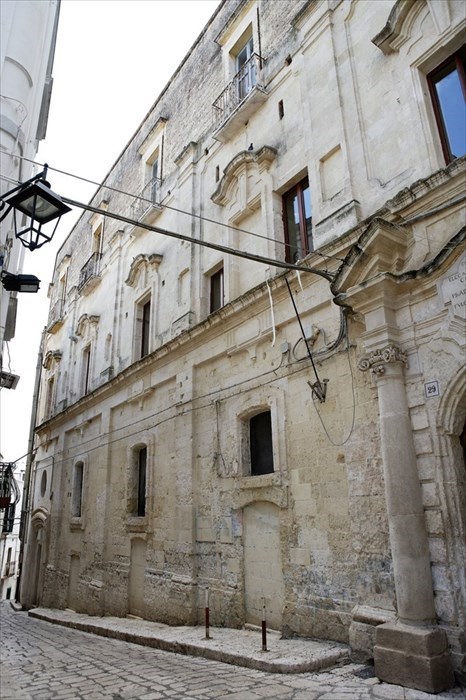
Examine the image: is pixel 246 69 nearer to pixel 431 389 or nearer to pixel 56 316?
pixel 431 389

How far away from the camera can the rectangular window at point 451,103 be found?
6683 millimetres

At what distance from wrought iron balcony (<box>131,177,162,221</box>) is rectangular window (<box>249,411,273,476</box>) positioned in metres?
7.73

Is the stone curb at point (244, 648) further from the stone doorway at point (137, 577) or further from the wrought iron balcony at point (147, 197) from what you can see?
the wrought iron balcony at point (147, 197)

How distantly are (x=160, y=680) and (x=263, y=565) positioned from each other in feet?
9.47

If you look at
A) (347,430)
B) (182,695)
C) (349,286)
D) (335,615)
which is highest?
(349,286)

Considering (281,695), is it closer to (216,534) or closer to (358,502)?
(358,502)

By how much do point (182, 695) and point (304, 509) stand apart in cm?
319

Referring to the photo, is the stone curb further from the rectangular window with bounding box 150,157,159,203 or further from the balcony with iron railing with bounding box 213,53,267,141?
the rectangular window with bounding box 150,157,159,203

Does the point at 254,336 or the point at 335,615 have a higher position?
the point at 254,336

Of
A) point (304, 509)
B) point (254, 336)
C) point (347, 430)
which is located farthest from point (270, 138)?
point (304, 509)

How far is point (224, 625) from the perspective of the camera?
28.0ft

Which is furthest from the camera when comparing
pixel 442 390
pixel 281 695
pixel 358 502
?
pixel 358 502

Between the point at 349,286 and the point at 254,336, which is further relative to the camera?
the point at 254,336

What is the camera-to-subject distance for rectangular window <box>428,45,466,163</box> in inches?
263
